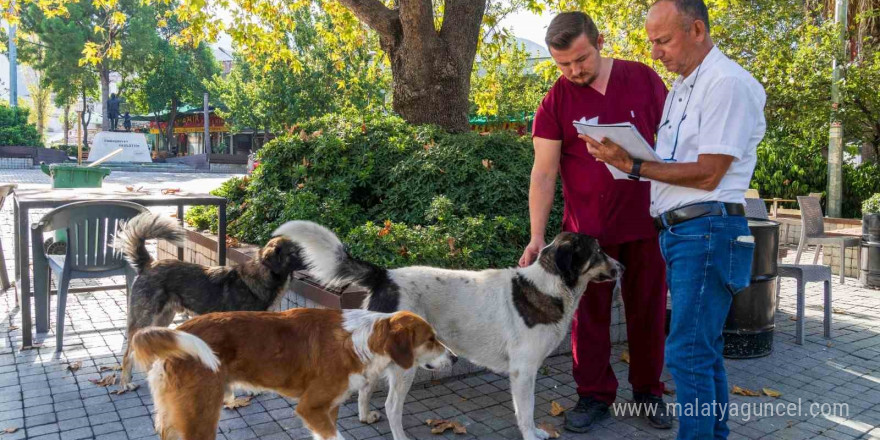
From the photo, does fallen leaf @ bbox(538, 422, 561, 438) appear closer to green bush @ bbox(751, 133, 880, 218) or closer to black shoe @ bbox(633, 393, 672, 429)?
black shoe @ bbox(633, 393, 672, 429)

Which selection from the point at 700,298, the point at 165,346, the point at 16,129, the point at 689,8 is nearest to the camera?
the point at 165,346

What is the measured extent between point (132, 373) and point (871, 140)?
49.9 feet

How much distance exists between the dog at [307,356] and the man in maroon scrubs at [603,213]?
48.4 inches

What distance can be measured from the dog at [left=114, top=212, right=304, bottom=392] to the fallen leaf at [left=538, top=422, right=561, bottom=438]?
2050mm

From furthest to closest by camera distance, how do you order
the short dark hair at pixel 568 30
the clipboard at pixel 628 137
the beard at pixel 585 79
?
the beard at pixel 585 79, the short dark hair at pixel 568 30, the clipboard at pixel 628 137

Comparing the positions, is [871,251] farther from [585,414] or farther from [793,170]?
[585,414]

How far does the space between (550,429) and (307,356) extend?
1.69 m

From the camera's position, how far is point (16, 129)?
1318 inches

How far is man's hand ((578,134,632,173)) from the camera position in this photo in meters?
3.01

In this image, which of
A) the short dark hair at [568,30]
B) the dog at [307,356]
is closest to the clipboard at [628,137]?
the short dark hair at [568,30]

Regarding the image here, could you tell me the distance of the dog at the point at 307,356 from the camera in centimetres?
300

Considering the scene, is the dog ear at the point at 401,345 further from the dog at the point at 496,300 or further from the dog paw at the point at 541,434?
the dog paw at the point at 541,434

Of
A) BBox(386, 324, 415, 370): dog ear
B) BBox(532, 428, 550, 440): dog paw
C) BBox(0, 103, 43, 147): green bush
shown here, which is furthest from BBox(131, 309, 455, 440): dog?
BBox(0, 103, 43, 147): green bush

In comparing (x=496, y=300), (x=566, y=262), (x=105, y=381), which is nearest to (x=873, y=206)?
(x=566, y=262)
